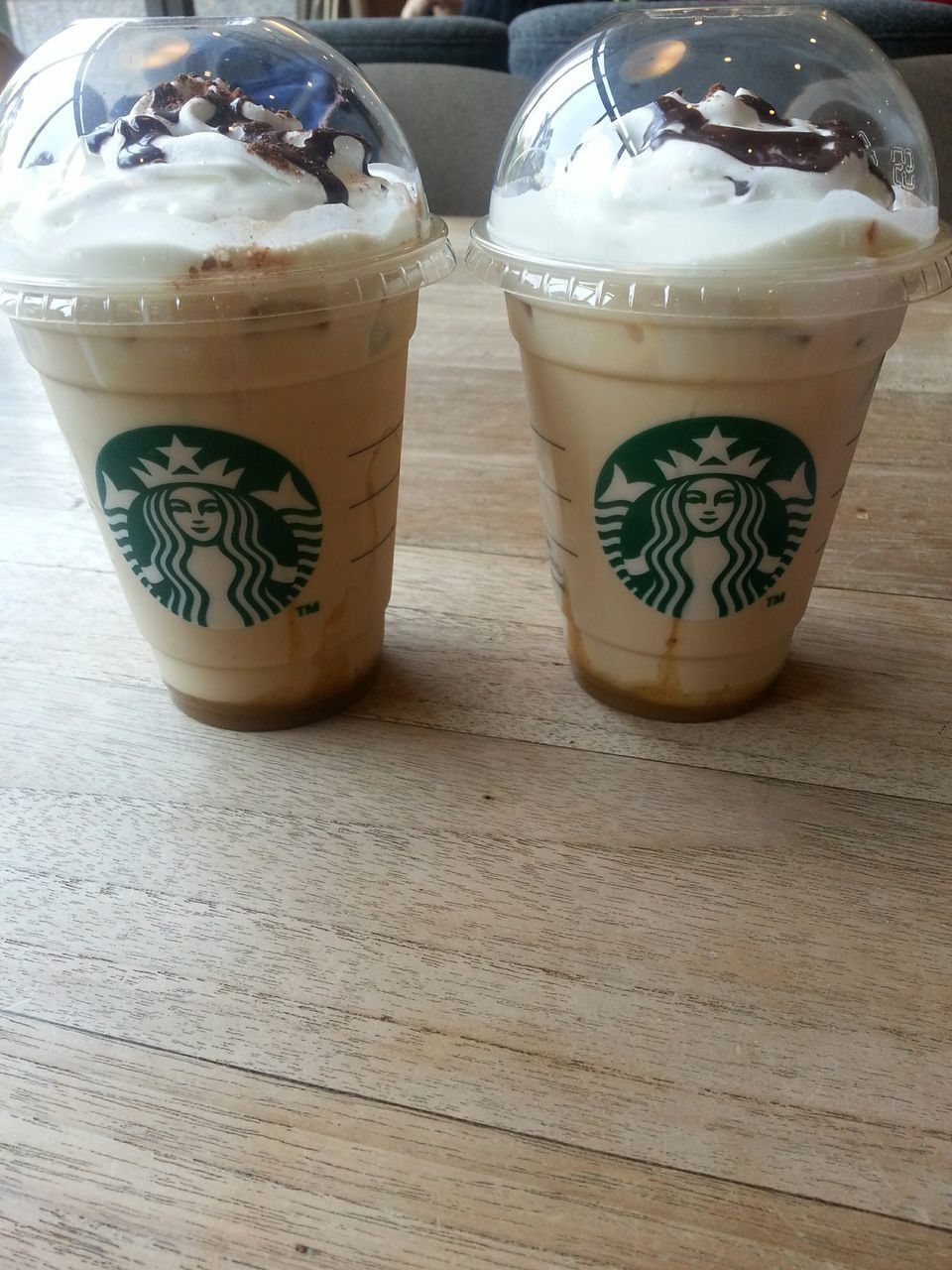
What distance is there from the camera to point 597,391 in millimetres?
723

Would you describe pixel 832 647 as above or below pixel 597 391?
below

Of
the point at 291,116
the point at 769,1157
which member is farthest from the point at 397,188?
the point at 769,1157

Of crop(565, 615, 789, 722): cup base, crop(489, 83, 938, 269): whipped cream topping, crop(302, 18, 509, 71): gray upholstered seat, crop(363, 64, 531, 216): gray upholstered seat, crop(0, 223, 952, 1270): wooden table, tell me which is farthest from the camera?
crop(302, 18, 509, 71): gray upholstered seat

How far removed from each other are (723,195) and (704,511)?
0.21 metres

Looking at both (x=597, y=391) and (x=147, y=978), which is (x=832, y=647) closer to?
(x=597, y=391)

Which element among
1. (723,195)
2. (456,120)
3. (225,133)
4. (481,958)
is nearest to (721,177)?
(723,195)

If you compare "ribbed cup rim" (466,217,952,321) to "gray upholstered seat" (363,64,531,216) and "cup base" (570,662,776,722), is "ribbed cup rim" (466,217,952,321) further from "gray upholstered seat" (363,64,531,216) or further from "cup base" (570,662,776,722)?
"gray upholstered seat" (363,64,531,216)

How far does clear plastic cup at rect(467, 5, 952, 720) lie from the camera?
65 cm

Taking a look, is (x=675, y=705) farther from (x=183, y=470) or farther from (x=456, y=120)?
(x=456, y=120)

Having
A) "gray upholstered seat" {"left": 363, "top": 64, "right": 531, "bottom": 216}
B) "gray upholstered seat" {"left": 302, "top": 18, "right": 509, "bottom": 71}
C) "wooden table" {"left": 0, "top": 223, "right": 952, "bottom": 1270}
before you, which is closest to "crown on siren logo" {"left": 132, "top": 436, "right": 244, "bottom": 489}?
"wooden table" {"left": 0, "top": 223, "right": 952, "bottom": 1270}

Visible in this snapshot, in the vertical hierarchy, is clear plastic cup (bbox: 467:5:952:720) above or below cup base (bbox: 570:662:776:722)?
above

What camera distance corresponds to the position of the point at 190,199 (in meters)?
0.65

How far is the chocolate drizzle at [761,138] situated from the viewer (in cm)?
65

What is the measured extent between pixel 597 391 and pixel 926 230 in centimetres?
26
